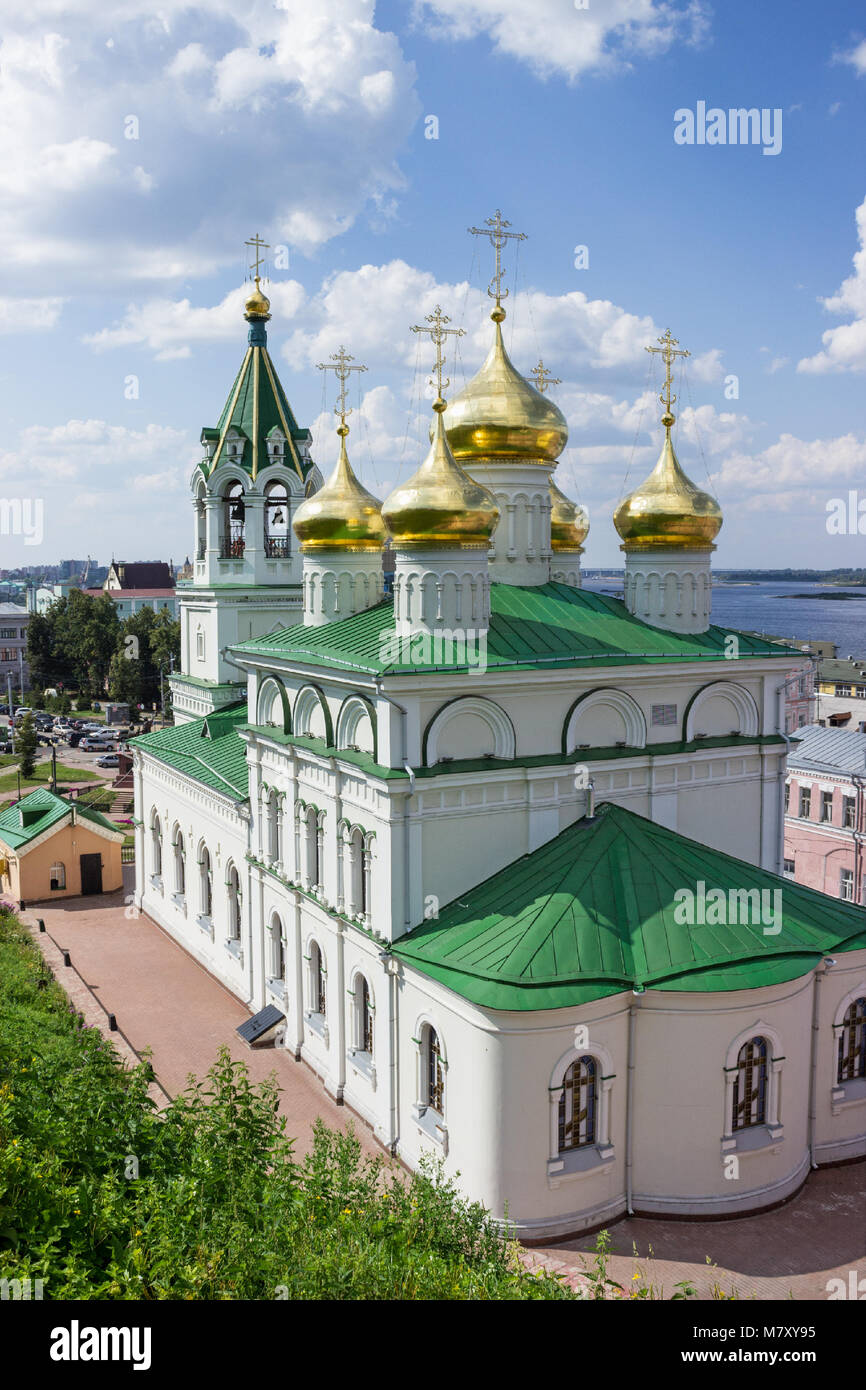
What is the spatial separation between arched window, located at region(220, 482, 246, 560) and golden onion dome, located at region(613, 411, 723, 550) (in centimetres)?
1059

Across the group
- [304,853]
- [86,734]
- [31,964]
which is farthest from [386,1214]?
[86,734]

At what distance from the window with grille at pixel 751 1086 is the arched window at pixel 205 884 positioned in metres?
12.4

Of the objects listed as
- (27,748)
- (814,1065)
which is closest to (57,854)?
(814,1065)

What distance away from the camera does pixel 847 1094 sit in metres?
13.8

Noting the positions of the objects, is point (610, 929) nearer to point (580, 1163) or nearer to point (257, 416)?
point (580, 1163)

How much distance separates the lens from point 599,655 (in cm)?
1459

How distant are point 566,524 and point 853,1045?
36.0 feet

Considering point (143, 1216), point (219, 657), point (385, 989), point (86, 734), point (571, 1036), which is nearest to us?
point (143, 1216)

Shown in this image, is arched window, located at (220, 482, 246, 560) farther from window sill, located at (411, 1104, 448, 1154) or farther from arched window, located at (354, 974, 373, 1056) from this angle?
window sill, located at (411, 1104, 448, 1154)

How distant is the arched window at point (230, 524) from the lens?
79.3ft

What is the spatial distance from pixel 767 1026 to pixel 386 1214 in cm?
554

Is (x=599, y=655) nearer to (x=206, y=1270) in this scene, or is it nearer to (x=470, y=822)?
(x=470, y=822)

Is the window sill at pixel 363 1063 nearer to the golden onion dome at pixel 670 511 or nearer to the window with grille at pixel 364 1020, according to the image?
the window with grille at pixel 364 1020

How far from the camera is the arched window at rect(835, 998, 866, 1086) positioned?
13898 mm
